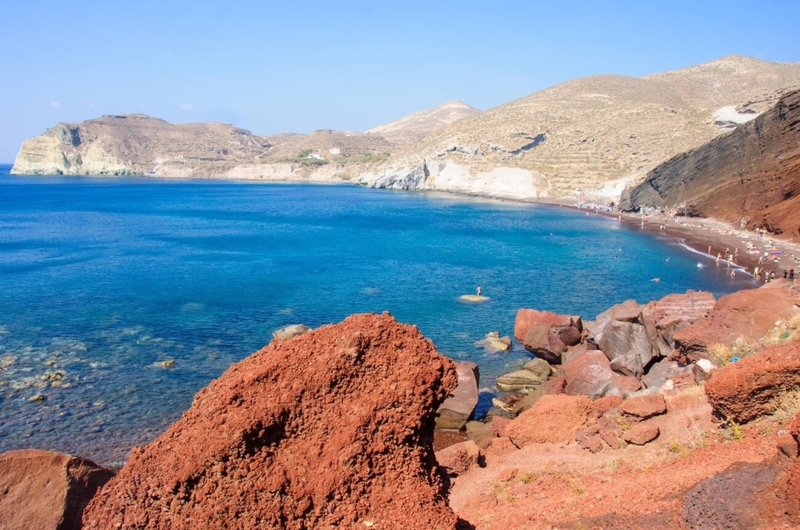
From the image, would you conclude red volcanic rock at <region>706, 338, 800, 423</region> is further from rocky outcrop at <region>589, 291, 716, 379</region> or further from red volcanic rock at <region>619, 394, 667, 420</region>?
rocky outcrop at <region>589, 291, 716, 379</region>

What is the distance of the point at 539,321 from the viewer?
29.4 metres

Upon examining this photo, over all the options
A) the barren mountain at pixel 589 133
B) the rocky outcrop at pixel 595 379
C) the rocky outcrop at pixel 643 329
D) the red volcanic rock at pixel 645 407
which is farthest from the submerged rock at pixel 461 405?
the barren mountain at pixel 589 133

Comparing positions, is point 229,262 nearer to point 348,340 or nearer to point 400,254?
point 400,254

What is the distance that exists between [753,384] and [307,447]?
9.44 metres

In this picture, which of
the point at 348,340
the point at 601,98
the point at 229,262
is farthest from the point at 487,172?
the point at 348,340

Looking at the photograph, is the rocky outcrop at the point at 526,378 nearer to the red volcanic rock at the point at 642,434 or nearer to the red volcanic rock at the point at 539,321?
the red volcanic rock at the point at 539,321

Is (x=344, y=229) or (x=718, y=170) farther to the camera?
(x=344, y=229)

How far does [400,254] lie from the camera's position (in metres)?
59.0

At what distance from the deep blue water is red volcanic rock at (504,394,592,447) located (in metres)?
9.90

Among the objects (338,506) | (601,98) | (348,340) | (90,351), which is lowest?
(90,351)

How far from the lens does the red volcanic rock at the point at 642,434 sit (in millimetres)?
13797

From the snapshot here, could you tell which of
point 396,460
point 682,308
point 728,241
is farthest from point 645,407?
point 728,241

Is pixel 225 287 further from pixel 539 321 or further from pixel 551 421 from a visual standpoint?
pixel 551 421

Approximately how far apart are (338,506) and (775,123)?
212 feet
